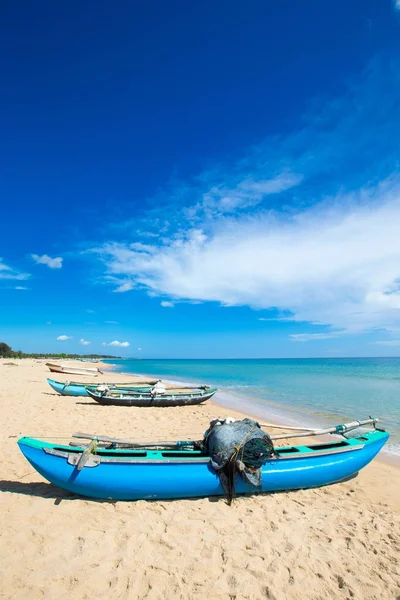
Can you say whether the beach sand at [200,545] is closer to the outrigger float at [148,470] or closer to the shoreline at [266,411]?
the outrigger float at [148,470]

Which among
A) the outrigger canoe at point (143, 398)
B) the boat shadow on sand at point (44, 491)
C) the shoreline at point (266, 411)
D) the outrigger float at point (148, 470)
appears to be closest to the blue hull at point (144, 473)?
the outrigger float at point (148, 470)

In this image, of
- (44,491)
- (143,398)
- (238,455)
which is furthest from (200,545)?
(143,398)

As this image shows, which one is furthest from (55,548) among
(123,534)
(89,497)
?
(89,497)

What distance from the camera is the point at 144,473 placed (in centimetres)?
516

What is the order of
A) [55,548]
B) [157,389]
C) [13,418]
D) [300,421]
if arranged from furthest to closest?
[157,389]
[300,421]
[13,418]
[55,548]

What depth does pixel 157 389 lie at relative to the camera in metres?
15.7

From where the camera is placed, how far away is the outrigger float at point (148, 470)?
200 inches

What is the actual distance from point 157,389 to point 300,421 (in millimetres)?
6872

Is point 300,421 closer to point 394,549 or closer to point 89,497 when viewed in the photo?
point 394,549

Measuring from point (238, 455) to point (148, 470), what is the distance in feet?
5.05

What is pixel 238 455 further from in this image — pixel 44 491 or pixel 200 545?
pixel 44 491

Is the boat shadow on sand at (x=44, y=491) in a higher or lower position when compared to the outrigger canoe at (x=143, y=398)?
lower

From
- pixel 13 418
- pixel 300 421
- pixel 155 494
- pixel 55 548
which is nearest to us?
pixel 55 548

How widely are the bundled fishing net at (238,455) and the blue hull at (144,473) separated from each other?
0.14m
